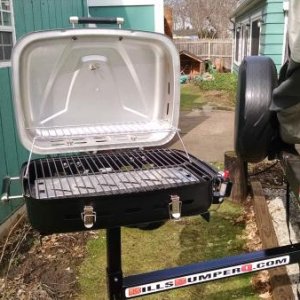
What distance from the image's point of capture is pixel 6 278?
3.81 metres

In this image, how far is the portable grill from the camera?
6.71 ft

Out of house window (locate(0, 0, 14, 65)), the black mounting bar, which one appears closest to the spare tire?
the black mounting bar

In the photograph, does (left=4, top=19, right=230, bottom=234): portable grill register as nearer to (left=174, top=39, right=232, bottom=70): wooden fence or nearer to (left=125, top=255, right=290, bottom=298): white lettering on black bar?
(left=125, top=255, right=290, bottom=298): white lettering on black bar

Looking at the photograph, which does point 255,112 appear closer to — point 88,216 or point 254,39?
point 88,216

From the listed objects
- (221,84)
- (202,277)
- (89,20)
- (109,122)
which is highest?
(89,20)

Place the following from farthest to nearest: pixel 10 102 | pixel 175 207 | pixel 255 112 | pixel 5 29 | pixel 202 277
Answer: pixel 5 29, pixel 10 102, pixel 255 112, pixel 202 277, pixel 175 207

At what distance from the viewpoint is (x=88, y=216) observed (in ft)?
6.10

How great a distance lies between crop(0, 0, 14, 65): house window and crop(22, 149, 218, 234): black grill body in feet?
9.01

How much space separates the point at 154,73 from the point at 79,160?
2.44 ft

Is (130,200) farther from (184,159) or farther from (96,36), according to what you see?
(96,36)

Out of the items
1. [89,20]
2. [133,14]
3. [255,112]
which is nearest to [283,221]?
[255,112]

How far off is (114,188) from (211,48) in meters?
25.5

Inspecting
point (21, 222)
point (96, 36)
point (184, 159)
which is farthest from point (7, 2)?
point (184, 159)

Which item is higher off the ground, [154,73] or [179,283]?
[154,73]
